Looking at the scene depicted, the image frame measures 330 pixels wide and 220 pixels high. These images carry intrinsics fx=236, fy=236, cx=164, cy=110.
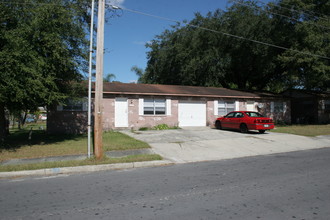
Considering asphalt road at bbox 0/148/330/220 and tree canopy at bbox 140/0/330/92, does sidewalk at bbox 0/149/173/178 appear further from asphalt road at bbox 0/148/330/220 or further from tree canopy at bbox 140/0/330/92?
tree canopy at bbox 140/0/330/92

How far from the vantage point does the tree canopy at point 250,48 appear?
61.4 feet

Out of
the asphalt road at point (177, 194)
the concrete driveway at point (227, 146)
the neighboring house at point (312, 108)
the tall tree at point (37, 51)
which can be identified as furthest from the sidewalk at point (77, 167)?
the neighboring house at point (312, 108)

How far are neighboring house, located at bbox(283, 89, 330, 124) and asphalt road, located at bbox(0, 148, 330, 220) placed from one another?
1956 cm

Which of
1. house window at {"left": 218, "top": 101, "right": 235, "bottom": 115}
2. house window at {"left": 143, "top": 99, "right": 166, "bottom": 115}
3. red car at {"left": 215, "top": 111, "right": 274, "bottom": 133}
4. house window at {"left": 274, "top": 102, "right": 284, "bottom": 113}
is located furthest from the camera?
house window at {"left": 274, "top": 102, "right": 284, "bottom": 113}

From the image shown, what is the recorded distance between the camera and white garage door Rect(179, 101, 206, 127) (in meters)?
18.2

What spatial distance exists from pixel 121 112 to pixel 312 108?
1979cm

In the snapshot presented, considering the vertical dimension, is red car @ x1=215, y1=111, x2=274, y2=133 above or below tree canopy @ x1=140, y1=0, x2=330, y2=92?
below

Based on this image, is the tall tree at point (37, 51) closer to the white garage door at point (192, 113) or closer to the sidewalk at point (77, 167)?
the sidewalk at point (77, 167)

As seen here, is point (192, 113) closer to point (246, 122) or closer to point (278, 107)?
point (246, 122)

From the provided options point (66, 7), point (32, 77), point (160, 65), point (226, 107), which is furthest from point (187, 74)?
point (32, 77)

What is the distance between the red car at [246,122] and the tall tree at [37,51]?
10.2 metres

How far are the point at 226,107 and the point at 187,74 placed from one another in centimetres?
918

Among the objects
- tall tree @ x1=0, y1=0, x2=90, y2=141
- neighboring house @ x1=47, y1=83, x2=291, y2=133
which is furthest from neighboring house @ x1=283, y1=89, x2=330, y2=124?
tall tree @ x1=0, y1=0, x2=90, y2=141

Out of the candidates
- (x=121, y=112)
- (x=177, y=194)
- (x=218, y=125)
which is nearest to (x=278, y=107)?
(x=218, y=125)
